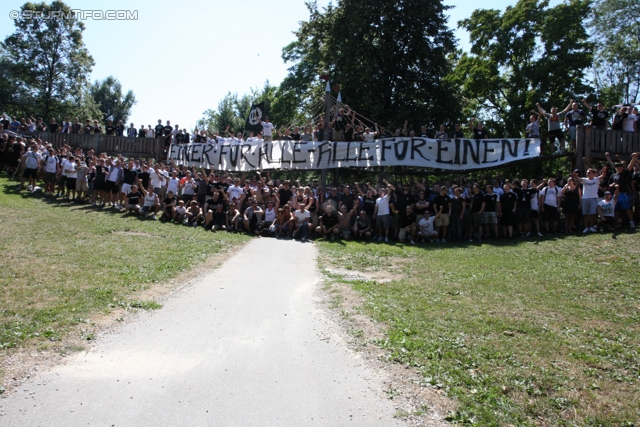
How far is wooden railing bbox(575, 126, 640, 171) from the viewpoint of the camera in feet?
54.4

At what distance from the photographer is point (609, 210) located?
14.3 m

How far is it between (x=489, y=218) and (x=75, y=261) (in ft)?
40.3

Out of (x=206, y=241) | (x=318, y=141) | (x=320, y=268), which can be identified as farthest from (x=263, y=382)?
(x=318, y=141)

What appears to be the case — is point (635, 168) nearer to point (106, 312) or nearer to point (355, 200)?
point (355, 200)

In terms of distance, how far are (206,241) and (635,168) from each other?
1294 centimetres

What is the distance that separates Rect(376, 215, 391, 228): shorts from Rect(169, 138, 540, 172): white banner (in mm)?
2675

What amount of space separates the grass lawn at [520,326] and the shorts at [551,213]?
2352 mm

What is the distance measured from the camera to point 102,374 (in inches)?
211

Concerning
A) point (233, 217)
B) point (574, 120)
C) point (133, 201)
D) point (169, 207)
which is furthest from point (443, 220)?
point (133, 201)

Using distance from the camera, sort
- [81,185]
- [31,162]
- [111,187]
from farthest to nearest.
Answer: [31,162] → [81,185] → [111,187]

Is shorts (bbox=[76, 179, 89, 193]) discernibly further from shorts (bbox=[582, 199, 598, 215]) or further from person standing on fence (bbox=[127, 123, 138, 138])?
shorts (bbox=[582, 199, 598, 215])

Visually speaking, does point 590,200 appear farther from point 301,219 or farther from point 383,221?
point 301,219

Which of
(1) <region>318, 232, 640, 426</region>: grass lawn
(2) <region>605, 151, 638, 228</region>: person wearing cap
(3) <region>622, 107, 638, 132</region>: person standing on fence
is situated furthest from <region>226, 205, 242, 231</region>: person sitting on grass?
(3) <region>622, 107, 638, 132</region>: person standing on fence

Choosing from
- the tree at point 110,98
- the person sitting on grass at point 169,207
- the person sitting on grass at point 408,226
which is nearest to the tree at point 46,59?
the tree at point 110,98
